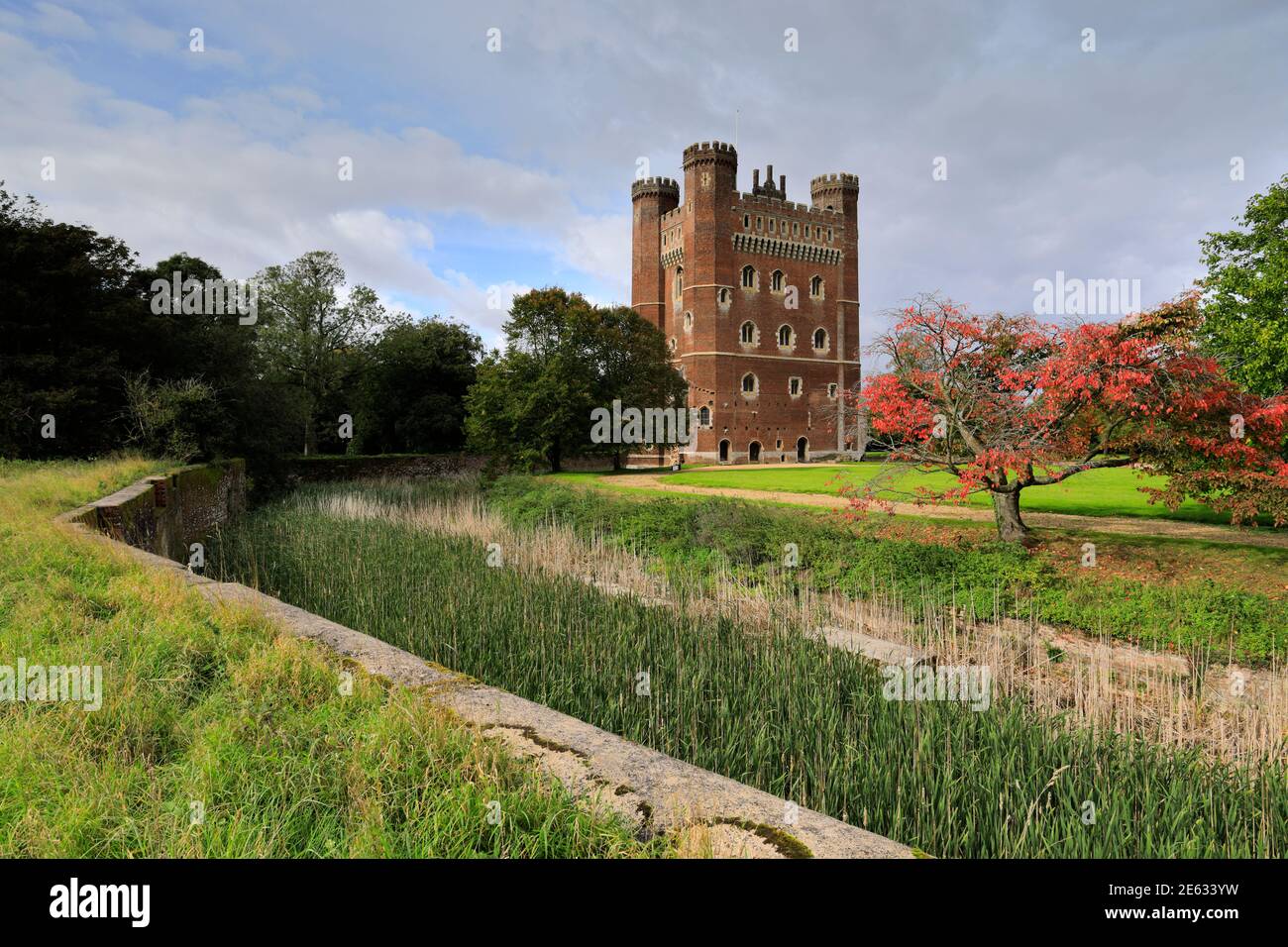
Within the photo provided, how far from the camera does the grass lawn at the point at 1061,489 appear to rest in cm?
1332

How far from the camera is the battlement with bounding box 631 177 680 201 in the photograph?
45.9m

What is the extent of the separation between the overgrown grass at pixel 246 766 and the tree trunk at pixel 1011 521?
9.82 m

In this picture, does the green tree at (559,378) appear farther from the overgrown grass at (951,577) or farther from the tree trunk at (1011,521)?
the tree trunk at (1011,521)

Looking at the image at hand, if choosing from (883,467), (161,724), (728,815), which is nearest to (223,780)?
(161,724)

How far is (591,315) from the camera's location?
31891mm

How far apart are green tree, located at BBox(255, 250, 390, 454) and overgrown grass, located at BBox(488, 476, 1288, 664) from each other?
27.5 meters

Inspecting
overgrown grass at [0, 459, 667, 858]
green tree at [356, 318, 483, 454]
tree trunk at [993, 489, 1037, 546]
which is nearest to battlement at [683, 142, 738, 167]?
green tree at [356, 318, 483, 454]

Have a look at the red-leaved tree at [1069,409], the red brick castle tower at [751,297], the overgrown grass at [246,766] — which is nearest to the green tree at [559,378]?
the red brick castle tower at [751,297]

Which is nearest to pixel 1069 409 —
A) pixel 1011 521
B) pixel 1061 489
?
pixel 1011 521

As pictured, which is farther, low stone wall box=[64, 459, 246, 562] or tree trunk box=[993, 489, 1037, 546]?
tree trunk box=[993, 489, 1037, 546]

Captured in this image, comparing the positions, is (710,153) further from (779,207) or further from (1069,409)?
(1069,409)

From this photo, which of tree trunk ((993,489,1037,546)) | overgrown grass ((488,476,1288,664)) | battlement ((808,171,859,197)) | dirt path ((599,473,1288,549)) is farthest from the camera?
battlement ((808,171,859,197))

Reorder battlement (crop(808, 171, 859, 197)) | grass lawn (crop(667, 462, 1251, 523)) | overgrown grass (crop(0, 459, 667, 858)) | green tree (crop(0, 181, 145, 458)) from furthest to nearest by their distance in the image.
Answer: battlement (crop(808, 171, 859, 197)) < green tree (crop(0, 181, 145, 458)) < grass lawn (crop(667, 462, 1251, 523)) < overgrown grass (crop(0, 459, 667, 858))

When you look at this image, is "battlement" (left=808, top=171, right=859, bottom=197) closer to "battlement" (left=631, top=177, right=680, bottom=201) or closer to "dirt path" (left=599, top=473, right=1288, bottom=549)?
"battlement" (left=631, top=177, right=680, bottom=201)
